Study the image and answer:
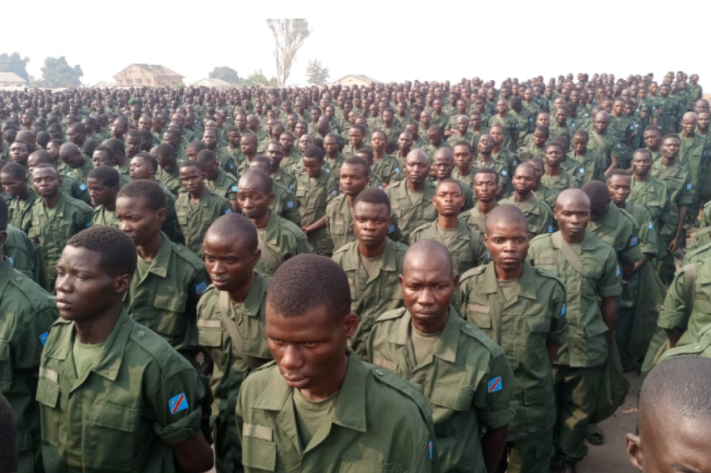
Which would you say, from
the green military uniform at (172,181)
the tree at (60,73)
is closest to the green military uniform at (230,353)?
the green military uniform at (172,181)

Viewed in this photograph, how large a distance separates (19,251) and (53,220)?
1590 millimetres

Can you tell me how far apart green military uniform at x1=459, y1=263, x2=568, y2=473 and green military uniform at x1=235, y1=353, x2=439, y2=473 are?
A: 1.79 m

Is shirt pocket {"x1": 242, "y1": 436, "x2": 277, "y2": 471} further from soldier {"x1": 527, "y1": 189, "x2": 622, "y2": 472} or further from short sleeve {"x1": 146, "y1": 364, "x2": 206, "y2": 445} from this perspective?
soldier {"x1": 527, "y1": 189, "x2": 622, "y2": 472}

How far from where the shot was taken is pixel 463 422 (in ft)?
9.63

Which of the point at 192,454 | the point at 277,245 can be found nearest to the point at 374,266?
the point at 277,245

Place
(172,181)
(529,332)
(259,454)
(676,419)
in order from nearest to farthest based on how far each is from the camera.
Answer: (676,419) → (259,454) → (529,332) → (172,181)

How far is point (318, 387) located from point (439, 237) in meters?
3.45

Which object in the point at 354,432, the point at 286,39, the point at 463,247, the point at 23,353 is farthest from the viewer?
the point at 286,39

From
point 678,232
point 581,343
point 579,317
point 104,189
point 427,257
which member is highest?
point 427,257

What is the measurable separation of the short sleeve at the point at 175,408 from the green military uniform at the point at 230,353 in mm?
710

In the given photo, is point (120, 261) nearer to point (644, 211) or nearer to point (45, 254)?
point (45, 254)

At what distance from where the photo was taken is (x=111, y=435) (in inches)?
99.6

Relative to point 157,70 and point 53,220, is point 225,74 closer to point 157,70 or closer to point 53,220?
point 157,70

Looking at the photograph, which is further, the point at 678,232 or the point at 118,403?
the point at 678,232
